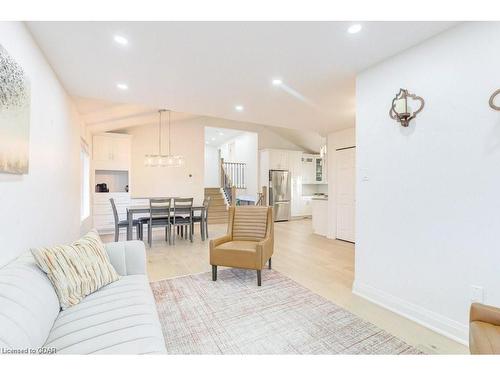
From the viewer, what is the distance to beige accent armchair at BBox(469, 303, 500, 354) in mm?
1070

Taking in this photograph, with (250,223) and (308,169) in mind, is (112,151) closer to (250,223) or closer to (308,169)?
(250,223)

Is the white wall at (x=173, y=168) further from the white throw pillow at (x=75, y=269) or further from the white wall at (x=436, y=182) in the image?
the white wall at (x=436, y=182)

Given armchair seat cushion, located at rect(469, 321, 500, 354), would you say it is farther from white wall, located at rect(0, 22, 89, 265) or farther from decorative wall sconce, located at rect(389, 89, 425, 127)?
white wall, located at rect(0, 22, 89, 265)

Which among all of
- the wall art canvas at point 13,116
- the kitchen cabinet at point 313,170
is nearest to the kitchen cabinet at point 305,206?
the kitchen cabinet at point 313,170

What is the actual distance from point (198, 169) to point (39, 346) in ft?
21.7

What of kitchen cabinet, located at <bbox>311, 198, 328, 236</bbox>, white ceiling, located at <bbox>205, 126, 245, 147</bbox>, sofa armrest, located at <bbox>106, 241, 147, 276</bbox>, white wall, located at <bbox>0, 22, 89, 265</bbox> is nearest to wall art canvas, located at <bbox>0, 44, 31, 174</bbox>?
white wall, located at <bbox>0, 22, 89, 265</bbox>

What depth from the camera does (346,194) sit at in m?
5.01

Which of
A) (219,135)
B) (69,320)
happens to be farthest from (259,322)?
(219,135)

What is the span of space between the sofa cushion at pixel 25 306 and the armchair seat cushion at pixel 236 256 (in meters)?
1.65

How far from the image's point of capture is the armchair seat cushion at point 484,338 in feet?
3.48

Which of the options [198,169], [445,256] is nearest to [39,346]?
[445,256]

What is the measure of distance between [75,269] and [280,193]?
6.79 meters

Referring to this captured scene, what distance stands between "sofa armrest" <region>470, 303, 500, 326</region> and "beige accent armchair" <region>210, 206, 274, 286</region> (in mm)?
1798
